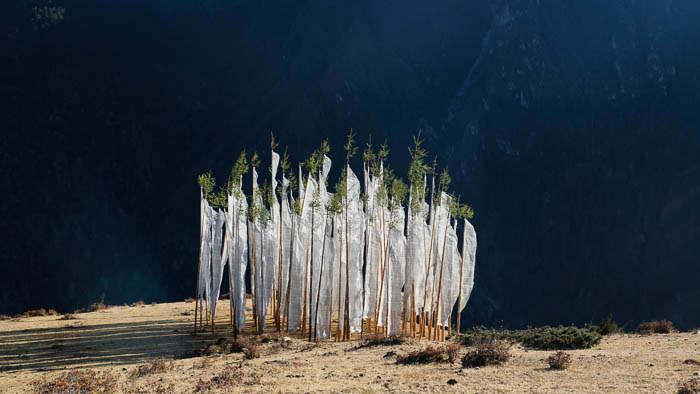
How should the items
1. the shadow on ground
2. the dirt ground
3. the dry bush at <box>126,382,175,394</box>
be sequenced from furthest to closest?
the shadow on ground → the dry bush at <box>126,382,175,394</box> → the dirt ground

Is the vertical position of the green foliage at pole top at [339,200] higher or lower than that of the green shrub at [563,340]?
higher

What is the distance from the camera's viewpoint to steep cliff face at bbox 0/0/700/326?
48750mm

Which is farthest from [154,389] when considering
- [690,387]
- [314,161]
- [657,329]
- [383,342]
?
[657,329]

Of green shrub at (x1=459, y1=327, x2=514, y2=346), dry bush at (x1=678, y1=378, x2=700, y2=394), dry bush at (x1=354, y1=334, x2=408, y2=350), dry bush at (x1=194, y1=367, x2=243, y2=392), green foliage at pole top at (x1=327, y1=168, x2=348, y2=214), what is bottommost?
dry bush at (x1=194, y1=367, x2=243, y2=392)

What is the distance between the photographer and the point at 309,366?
37.2 feet

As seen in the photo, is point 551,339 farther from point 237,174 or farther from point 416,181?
point 237,174

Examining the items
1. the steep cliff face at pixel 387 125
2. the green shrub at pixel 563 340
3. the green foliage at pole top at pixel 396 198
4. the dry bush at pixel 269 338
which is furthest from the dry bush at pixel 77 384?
the steep cliff face at pixel 387 125

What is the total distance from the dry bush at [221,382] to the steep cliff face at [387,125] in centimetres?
4145

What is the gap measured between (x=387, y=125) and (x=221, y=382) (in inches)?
2081

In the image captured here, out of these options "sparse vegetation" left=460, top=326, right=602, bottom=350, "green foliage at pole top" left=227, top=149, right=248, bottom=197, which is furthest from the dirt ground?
"green foliage at pole top" left=227, top=149, right=248, bottom=197

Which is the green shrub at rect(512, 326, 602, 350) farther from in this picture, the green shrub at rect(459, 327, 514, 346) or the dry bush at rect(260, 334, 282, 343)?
the dry bush at rect(260, 334, 282, 343)

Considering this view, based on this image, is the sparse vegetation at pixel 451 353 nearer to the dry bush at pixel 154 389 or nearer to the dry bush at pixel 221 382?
the dry bush at pixel 221 382

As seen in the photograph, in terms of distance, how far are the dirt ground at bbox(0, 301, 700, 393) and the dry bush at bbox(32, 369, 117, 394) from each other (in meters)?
0.16

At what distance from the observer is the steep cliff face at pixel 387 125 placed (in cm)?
4875
